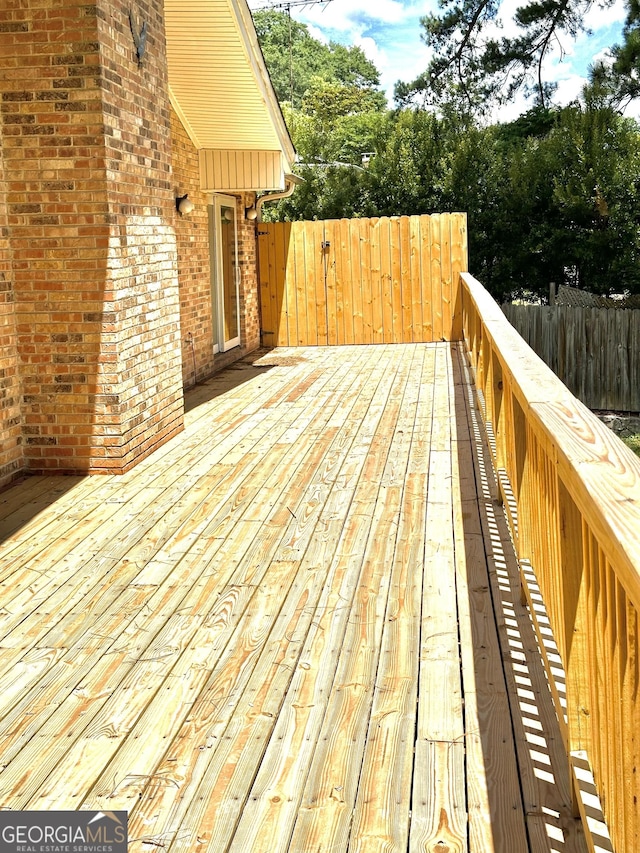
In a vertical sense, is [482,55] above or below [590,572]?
above

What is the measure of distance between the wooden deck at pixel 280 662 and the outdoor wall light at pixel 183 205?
13.6ft

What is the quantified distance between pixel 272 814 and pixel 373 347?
10.7m

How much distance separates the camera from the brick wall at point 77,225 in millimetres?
5430

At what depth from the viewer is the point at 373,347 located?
12820mm

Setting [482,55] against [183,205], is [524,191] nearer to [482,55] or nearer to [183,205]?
[482,55]

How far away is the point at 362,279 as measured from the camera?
13023 millimetres

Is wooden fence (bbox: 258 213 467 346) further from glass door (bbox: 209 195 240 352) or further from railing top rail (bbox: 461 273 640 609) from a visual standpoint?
railing top rail (bbox: 461 273 640 609)

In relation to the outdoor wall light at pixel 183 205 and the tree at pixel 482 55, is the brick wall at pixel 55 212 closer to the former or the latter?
the outdoor wall light at pixel 183 205

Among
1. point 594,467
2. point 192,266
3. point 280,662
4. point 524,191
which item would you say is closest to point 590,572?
point 594,467

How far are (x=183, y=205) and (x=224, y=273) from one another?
2.32 meters

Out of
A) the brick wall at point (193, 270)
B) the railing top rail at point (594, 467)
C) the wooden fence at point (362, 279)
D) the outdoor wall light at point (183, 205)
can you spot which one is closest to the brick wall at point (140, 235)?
the outdoor wall light at point (183, 205)

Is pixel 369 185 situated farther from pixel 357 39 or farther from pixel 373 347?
pixel 357 39

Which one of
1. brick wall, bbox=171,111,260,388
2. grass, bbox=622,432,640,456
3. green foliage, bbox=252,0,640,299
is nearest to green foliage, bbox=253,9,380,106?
green foliage, bbox=252,0,640,299

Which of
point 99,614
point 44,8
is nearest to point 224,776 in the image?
point 99,614
